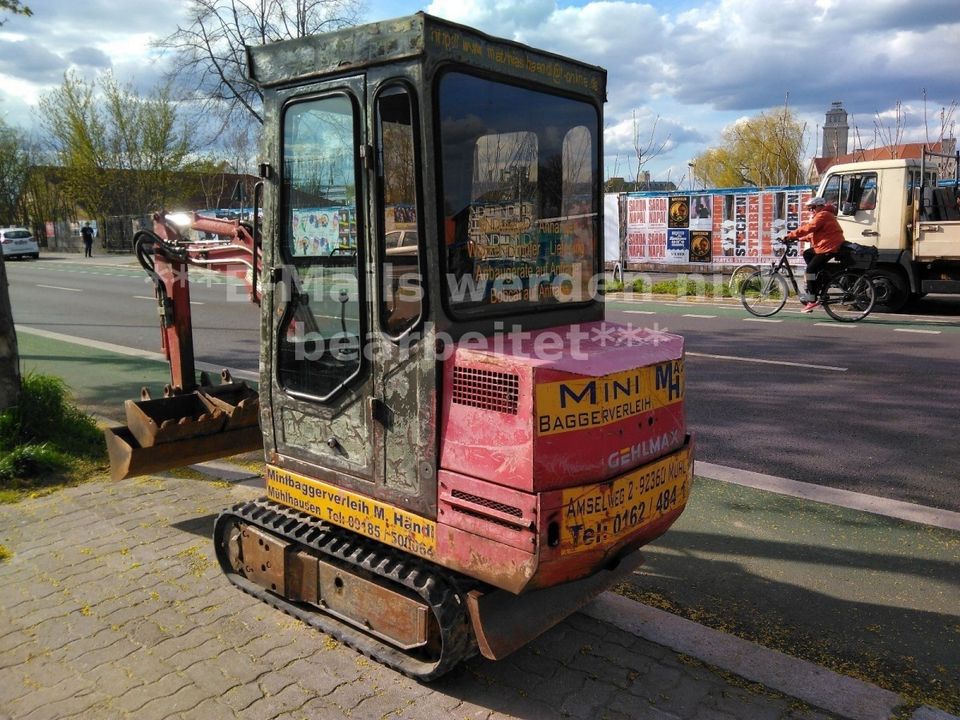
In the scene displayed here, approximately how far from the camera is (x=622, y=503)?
Answer: 3.24 metres

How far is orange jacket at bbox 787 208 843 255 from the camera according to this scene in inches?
548

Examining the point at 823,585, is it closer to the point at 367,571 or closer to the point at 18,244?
the point at 367,571

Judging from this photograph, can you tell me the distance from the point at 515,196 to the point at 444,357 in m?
0.83

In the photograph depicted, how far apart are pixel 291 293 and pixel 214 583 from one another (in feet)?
5.68

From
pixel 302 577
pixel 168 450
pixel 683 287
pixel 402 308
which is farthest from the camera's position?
pixel 683 287

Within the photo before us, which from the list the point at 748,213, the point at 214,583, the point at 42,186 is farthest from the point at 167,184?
the point at 214,583

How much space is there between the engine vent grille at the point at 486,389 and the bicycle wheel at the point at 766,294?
1224cm


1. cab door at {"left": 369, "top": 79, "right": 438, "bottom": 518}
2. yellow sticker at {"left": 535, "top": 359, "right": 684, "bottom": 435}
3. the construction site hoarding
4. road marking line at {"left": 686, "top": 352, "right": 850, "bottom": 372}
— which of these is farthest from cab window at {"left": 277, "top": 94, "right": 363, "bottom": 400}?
the construction site hoarding

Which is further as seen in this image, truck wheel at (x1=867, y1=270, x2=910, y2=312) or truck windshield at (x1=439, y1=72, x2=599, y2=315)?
truck wheel at (x1=867, y1=270, x2=910, y2=312)

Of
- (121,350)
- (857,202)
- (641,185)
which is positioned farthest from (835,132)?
(121,350)

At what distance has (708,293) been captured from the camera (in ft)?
59.8

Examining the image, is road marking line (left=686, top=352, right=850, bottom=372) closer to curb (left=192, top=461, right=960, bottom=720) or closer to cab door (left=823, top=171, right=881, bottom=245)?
curb (left=192, top=461, right=960, bottom=720)

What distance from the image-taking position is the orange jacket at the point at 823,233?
45.6ft

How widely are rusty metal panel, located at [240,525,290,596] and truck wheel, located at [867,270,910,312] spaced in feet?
43.6
